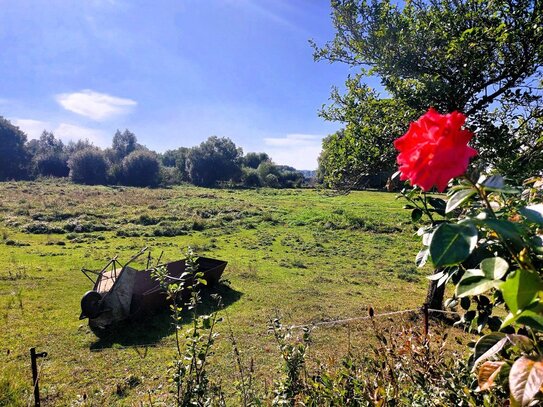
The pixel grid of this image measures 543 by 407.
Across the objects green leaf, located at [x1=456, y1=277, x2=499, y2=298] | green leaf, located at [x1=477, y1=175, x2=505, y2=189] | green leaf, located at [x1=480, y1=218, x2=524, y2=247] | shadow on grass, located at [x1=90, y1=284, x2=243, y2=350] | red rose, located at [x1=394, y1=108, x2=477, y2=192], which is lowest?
shadow on grass, located at [x1=90, y1=284, x2=243, y2=350]

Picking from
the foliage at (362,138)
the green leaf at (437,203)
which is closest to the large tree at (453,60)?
the foliage at (362,138)

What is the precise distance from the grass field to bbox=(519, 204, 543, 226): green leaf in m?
0.87

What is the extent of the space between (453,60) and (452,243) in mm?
5941

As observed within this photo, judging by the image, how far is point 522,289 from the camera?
72 centimetres

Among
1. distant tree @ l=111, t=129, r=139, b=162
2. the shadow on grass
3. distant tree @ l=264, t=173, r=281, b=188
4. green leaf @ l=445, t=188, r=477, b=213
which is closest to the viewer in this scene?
green leaf @ l=445, t=188, r=477, b=213

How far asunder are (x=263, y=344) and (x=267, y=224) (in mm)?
16455

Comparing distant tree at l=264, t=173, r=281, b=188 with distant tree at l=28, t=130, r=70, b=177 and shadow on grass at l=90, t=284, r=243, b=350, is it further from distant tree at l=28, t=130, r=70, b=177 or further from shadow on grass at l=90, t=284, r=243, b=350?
shadow on grass at l=90, t=284, r=243, b=350

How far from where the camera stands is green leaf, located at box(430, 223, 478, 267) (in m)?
0.75

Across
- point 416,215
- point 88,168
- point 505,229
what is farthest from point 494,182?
point 88,168

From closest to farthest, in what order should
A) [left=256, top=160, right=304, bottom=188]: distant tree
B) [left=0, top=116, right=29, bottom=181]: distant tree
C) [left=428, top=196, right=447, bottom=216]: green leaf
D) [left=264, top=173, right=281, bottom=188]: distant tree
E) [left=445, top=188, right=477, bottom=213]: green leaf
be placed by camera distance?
1. [left=445, top=188, right=477, bottom=213]: green leaf
2. [left=428, top=196, right=447, bottom=216]: green leaf
3. [left=0, top=116, right=29, bottom=181]: distant tree
4. [left=264, top=173, right=281, bottom=188]: distant tree
5. [left=256, top=160, right=304, bottom=188]: distant tree

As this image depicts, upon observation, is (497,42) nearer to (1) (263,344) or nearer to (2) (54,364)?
(1) (263,344)

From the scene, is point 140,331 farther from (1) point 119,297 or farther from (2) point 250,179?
(2) point 250,179

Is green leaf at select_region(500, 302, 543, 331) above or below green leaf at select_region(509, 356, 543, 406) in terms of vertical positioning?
above

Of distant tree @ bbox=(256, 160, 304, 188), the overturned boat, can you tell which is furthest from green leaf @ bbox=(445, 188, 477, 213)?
distant tree @ bbox=(256, 160, 304, 188)
